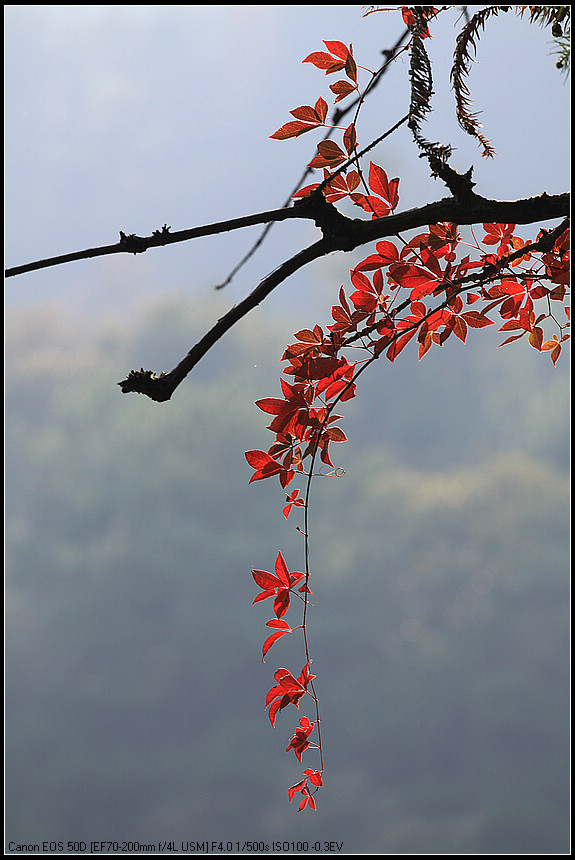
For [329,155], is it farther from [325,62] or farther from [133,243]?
[133,243]

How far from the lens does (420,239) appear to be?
0.65m

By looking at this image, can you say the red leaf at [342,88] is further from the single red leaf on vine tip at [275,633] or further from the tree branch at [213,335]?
the single red leaf on vine tip at [275,633]

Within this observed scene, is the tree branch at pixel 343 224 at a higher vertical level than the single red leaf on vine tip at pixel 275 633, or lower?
higher

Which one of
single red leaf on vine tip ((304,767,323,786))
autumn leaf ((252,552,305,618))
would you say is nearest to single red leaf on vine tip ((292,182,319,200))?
autumn leaf ((252,552,305,618))

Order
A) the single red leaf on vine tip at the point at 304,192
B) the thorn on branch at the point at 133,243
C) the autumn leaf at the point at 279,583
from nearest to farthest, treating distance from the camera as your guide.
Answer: the thorn on branch at the point at 133,243 → the single red leaf on vine tip at the point at 304,192 → the autumn leaf at the point at 279,583

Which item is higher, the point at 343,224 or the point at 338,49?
the point at 338,49

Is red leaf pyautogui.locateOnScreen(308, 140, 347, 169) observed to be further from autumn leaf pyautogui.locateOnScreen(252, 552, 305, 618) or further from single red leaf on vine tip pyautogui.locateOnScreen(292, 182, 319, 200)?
autumn leaf pyautogui.locateOnScreen(252, 552, 305, 618)

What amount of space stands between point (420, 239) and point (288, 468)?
0.27 m

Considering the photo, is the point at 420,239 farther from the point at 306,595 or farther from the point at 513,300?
the point at 306,595

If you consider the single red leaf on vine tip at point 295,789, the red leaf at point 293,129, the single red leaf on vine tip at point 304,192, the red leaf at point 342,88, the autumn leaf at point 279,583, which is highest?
the red leaf at point 342,88

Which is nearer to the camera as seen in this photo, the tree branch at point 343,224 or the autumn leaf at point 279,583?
the tree branch at point 343,224

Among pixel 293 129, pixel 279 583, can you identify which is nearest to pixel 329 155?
pixel 293 129

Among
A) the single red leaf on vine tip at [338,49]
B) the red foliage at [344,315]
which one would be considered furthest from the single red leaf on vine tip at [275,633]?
the single red leaf on vine tip at [338,49]

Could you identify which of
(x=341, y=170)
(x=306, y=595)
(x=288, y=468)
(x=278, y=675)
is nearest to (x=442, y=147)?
(x=341, y=170)
